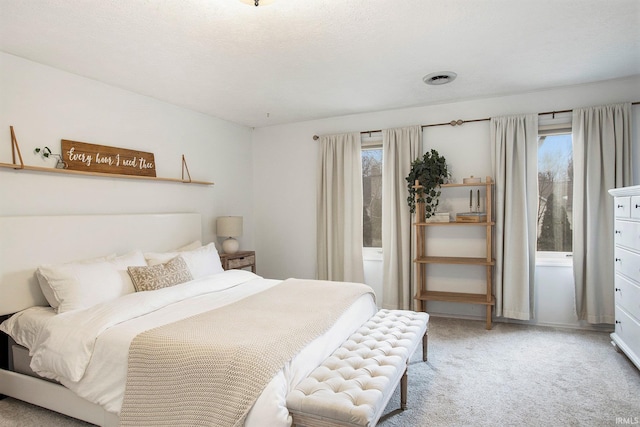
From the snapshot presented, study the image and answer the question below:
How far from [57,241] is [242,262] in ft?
6.57

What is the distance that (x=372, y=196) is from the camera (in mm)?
4918

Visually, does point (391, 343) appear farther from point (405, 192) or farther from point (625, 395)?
point (405, 192)

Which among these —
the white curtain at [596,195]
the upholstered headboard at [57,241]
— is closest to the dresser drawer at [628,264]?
the white curtain at [596,195]

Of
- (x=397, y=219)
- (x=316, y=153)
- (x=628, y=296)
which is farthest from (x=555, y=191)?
(x=316, y=153)

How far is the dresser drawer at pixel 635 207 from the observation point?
2.75 meters

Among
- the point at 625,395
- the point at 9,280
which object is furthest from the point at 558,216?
the point at 9,280

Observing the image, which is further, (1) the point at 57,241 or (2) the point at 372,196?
(2) the point at 372,196

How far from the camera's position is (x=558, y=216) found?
4043 millimetres

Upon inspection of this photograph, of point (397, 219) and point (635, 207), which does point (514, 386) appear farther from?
point (397, 219)

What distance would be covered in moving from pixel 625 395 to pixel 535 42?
8.38ft

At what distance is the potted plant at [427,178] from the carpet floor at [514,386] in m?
1.51

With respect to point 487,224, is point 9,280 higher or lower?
lower

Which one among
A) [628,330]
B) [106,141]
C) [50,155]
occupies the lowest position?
[628,330]

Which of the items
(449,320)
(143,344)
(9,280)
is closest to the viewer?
(143,344)
